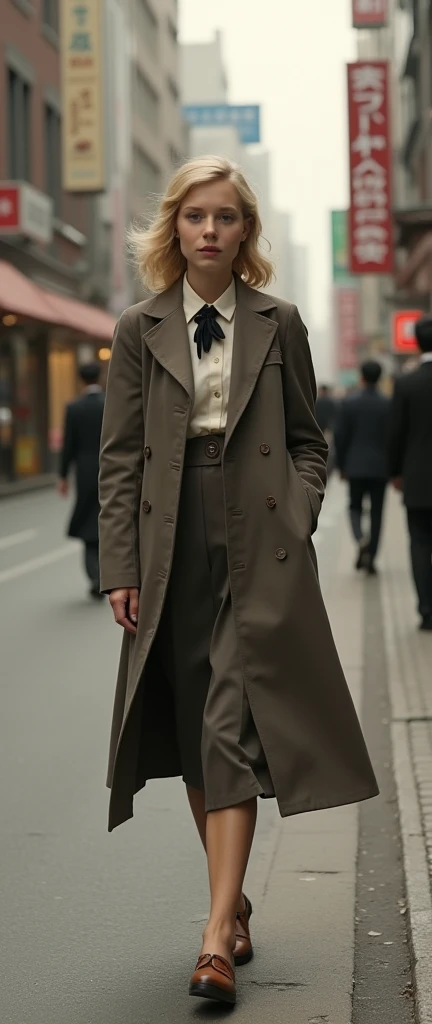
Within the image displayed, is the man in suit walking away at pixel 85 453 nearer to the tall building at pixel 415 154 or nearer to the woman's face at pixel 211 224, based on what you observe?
the tall building at pixel 415 154

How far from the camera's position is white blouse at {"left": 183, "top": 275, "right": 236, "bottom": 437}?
393 cm

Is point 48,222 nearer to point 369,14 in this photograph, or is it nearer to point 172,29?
point 369,14

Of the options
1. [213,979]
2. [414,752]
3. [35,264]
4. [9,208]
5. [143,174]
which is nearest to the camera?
[213,979]

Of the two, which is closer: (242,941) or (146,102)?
(242,941)

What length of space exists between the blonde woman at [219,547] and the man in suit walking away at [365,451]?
9.61 metres

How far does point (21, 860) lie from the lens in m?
5.29

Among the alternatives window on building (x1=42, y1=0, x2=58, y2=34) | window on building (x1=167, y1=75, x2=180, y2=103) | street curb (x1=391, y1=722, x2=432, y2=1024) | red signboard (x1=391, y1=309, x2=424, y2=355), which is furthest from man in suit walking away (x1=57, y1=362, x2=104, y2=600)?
A: window on building (x1=167, y1=75, x2=180, y2=103)

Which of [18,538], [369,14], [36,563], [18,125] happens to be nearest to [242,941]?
[36,563]

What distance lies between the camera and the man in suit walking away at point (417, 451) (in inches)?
395

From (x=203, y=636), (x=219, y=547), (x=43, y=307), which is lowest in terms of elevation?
(x=43, y=307)

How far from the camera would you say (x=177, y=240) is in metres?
4.09

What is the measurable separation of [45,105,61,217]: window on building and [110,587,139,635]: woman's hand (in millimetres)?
34566

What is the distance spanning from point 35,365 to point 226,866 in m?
30.7

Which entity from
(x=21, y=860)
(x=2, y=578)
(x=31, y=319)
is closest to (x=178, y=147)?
(x=31, y=319)
